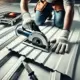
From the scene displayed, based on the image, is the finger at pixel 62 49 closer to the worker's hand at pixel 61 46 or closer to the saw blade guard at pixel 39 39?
the worker's hand at pixel 61 46

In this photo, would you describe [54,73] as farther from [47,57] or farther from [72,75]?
[47,57]

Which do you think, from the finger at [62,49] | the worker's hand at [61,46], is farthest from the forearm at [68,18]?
the finger at [62,49]

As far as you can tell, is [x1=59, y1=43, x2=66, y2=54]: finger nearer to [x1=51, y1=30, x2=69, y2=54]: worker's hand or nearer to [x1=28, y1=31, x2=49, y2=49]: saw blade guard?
[x1=51, y1=30, x2=69, y2=54]: worker's hand

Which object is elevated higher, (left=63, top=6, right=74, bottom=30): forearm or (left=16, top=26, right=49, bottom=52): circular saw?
(left=63, top=6, right=74, bottom=30): forearm

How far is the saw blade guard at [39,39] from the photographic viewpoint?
6.65 ft

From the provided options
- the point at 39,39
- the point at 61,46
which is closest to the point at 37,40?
the point at 39,39

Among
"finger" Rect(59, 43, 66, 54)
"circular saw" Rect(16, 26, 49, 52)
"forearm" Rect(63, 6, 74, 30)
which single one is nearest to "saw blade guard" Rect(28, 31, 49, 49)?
"circular saw" Rect(16, 26, 49, 52)

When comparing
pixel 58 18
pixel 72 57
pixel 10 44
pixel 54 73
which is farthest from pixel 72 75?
pixel 58 18

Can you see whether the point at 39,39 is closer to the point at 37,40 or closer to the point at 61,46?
the point at 37,40

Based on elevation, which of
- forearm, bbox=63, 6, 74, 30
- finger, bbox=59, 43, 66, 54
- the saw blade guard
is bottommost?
finger, bbox=59, 43, 66, 54

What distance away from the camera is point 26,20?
2.36 metres

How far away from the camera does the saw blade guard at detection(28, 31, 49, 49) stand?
2.03 m

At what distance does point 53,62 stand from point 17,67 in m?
0.38

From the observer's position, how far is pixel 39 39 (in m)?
2.07
